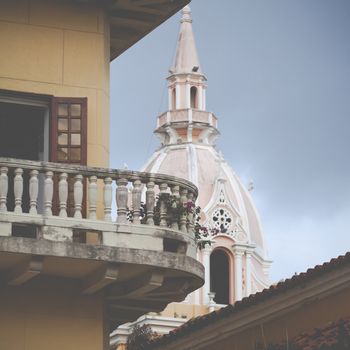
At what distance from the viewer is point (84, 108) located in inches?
766

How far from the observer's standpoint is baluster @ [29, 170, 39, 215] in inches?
707

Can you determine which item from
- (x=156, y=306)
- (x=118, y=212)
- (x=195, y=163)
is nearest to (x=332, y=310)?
(x=156, y=306)

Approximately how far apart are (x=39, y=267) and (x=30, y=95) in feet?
8.34

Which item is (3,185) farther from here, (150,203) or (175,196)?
(175,196)

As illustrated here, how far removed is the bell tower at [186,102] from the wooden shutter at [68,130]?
54499 mm

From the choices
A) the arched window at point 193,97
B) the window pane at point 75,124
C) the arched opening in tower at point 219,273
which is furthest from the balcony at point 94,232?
the arched window at point 193,97

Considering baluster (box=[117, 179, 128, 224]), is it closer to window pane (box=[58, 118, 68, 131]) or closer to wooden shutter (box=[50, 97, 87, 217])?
wooden shutter (box=[50, 97, 87, 217])

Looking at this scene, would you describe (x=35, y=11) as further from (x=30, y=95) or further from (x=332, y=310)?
(x=332, y=310)

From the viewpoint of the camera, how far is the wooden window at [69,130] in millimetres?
19219

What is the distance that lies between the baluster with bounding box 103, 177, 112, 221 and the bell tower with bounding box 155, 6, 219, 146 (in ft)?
182

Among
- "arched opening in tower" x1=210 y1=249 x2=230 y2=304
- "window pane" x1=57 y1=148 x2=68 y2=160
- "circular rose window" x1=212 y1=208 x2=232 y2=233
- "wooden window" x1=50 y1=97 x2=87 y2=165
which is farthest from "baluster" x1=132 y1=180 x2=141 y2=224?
"arched opening in tower" x1=210 y1=249 x2=230 y2=304

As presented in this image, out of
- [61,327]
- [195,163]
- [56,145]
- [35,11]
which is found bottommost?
[61,327]

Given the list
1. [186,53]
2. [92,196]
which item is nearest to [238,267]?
[186,53]

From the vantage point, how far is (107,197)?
60.5 feet
